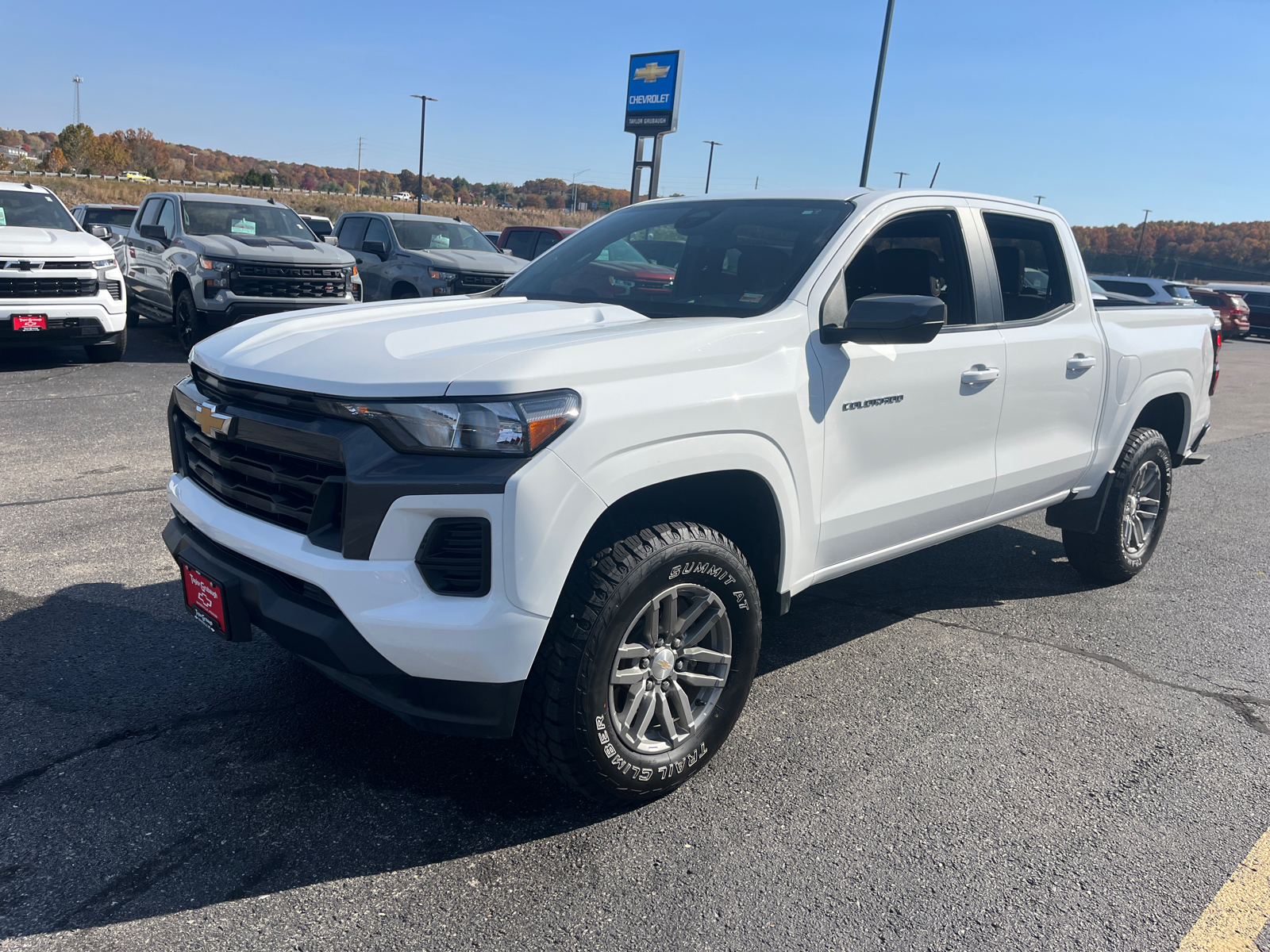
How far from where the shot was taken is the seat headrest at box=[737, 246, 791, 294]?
3301 millimetres

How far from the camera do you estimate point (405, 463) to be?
2.31m

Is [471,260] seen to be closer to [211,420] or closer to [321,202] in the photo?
[211,420]

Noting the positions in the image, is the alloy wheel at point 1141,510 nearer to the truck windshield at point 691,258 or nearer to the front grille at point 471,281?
the truck windshield at point 691,258

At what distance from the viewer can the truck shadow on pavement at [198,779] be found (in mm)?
2385

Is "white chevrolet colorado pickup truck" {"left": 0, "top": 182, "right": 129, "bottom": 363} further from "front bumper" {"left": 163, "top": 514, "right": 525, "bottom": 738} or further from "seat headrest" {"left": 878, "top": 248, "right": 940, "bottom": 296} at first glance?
"seat headrest" {"left": 878, "top": 248, "right": 940, "bottom": 296}

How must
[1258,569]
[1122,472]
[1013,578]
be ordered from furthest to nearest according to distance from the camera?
[1258,569] < [1013,578] < [1122,472]

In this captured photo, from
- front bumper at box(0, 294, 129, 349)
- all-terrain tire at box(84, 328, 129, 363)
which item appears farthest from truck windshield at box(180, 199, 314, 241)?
front bumper at box(0, 294, 129, 349)

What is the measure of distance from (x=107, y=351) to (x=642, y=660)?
32.5ft

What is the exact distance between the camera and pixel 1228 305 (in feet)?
93.1

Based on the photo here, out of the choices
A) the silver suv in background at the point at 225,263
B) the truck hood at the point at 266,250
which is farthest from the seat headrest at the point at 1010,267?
the truck hood at the point at 266,250

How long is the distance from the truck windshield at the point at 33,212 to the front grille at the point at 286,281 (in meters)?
1.82

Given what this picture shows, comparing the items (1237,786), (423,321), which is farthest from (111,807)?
(1237,786)

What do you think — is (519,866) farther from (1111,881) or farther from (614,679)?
(1111,881)

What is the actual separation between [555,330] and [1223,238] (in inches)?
3443
